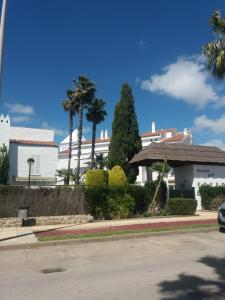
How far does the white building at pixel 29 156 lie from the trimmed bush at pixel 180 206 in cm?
2654

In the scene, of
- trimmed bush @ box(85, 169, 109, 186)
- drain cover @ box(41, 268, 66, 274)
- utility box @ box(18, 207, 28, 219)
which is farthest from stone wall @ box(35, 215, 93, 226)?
drain cover @ box(41, 268, 66, 274)

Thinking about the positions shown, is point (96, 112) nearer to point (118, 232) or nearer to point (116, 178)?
point (116, 178)

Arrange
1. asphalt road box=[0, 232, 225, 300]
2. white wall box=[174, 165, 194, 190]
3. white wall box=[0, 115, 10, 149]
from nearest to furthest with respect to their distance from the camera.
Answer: asphalt road box=[0, 232, 225, 300] < white wall box=[174, 165, 194, 190] < white wall box=[0, 115, 10, 149]

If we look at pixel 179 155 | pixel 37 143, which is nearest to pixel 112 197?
pixel 179 155

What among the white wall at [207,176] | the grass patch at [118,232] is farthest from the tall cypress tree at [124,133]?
the grass patch at [118,232]

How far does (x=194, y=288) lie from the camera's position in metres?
6.52

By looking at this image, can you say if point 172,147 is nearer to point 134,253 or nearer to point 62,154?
point 134,253

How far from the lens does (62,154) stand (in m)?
97.4

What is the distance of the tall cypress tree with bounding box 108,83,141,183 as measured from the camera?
35969mm

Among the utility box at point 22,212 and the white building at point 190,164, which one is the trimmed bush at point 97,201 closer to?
the utility box at point 22,212

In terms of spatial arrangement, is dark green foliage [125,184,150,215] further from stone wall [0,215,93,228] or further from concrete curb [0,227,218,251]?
concrete curb [0,227,218,251]

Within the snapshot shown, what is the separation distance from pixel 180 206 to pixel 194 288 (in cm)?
1577

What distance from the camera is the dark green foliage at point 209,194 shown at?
25.9 m

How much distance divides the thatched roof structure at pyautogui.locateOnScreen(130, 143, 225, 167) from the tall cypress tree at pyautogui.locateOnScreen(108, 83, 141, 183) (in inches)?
293
